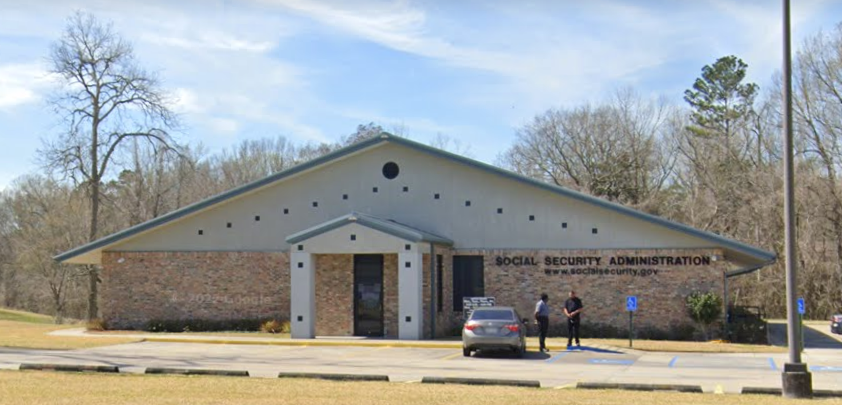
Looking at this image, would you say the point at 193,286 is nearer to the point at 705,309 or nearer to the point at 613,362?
the point at 613,362

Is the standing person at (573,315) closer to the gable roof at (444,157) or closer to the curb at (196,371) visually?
the gable roof at (444,157)

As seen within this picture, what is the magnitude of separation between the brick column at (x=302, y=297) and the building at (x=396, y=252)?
1.9 inches

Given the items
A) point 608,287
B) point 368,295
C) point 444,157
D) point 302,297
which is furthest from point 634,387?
point 444,157

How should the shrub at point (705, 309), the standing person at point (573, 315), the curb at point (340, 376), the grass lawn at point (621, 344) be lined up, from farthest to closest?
the shrub at point (705, 309), the standing person at point (573, 315), the grass lawn at point (621, 344), the curb at point (340, 376)

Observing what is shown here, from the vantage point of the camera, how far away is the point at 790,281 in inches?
627

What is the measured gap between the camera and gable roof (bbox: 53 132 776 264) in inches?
1220

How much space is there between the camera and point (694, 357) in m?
25.6

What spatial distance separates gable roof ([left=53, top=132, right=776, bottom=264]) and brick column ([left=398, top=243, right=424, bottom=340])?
471 centimetres

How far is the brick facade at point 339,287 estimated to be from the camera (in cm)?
3178

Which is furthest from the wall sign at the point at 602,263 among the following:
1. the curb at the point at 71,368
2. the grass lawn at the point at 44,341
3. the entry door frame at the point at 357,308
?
the curb at the point at 71,368

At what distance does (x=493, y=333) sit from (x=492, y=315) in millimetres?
769

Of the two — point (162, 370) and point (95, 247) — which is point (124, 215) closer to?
point (95, 247)

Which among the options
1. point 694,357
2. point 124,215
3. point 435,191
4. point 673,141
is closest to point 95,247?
point 435,191

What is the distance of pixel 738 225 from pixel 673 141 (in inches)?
400
